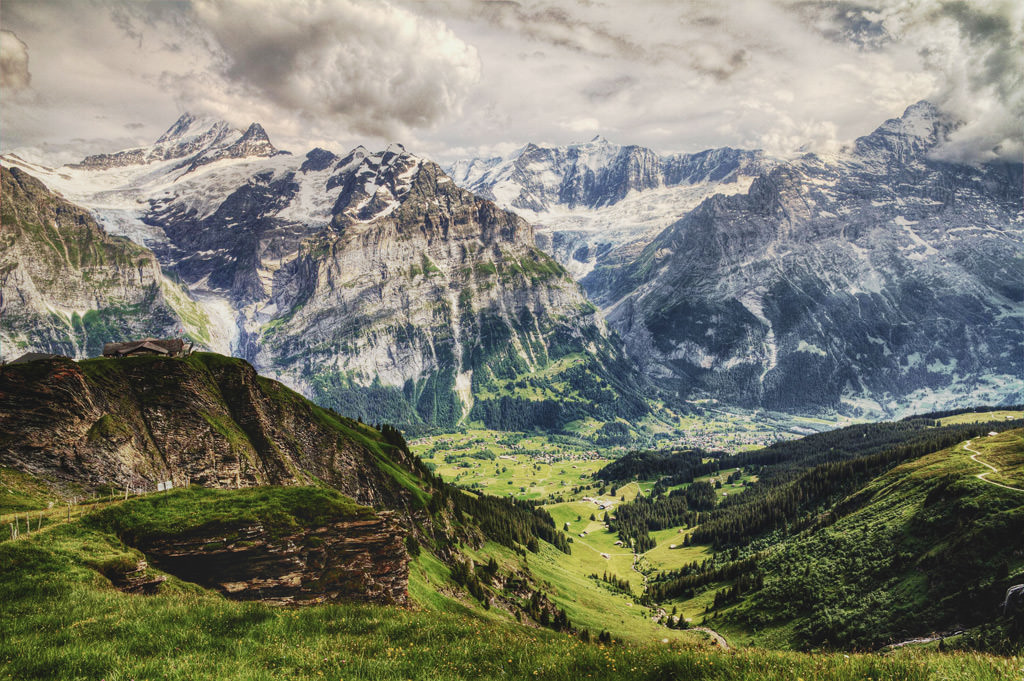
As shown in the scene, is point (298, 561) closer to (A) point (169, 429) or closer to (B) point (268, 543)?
(B) point (268, 543)

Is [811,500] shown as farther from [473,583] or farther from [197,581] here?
[197,581]

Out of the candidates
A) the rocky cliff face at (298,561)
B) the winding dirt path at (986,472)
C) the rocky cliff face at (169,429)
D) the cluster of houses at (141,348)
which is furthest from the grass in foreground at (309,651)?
the winding dirt path at (986,472)

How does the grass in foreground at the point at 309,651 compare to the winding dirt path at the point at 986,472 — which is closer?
the grass in foreground at the point at 309,651

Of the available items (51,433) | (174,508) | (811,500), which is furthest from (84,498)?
(811,500)

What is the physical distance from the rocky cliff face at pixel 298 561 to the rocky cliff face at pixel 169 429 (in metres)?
24.5

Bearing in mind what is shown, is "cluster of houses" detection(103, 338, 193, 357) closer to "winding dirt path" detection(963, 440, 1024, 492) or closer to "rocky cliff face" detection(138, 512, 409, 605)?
"rocky cliff face" detection(138, 512, 409, 605)

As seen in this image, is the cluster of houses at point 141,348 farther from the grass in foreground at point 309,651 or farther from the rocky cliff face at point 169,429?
the grass in foreground at point 309,651

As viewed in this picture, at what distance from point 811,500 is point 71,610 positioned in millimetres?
216013

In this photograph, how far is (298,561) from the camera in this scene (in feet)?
126

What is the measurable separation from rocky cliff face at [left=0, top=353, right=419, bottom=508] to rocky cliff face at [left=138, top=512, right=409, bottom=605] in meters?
24.5

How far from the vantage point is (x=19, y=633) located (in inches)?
696

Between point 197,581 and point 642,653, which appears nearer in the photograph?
point 642,653

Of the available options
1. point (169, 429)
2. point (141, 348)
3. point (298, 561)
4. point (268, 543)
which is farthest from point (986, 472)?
point (141, 348)

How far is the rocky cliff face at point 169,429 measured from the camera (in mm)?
49562
